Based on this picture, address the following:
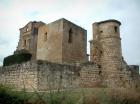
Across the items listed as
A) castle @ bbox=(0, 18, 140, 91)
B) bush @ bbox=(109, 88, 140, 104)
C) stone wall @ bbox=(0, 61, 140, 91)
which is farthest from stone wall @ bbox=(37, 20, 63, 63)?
bush @ bbox=(109, 88, 140, 104)

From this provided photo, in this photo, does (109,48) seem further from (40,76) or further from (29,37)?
(29,37)

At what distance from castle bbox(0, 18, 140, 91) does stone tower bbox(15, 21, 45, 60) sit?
452 cm

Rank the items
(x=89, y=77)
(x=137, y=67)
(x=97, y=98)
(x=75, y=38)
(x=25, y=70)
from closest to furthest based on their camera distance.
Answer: (x=97, y=98) → (x=25, y=70) → (x=89, y=77) → (x=75, y=38) → (x=137, y=67)

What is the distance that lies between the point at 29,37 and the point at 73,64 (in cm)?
1255

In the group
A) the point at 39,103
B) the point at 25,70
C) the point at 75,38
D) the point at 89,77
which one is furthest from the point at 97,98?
the point at 75,38

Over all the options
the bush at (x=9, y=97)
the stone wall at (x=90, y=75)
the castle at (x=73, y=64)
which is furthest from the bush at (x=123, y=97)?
the stone wall at (x=90, y=75)

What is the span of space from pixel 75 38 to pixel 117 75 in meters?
6.12

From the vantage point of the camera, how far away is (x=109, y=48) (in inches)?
875

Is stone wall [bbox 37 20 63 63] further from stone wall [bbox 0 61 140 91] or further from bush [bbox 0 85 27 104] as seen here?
bush [bbox 0 85 27 104]

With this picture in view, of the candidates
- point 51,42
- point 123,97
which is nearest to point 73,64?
point 51,42

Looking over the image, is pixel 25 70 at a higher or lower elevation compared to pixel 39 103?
higher

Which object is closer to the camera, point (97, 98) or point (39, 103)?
point (39, 103)

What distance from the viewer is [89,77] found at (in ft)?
69.1

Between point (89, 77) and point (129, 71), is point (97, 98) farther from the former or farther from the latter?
point (129, 71)
